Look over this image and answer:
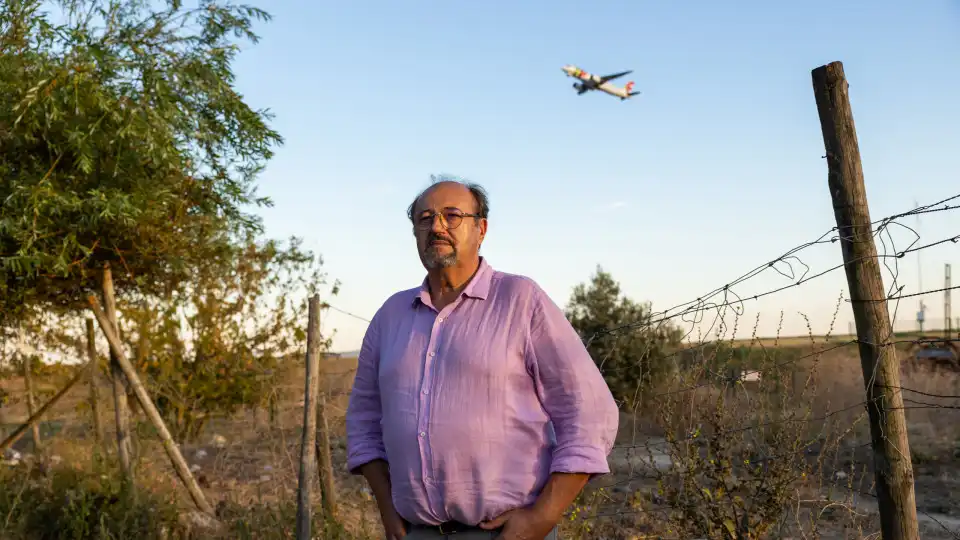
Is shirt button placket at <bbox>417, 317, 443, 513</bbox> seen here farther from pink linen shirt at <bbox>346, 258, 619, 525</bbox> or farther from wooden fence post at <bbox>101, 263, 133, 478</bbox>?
wooden fence post at <bbox>101, 263, 133, 478</bbox>

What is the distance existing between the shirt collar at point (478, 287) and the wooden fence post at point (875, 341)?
1527mm

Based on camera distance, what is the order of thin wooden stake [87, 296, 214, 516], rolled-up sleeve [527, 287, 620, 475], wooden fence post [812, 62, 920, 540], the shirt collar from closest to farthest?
rolled-up sleeve [527, 287, 620, 475], the shirt collar, wooden fence post [812, 62, 920, 540], thin wooden stake [87, 296, 214, 516]

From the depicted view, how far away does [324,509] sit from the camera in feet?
18.1

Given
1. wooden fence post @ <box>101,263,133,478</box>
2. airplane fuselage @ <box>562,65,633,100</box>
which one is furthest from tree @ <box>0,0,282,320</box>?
airplane fuselage @ <box>562,65,633,100</box>

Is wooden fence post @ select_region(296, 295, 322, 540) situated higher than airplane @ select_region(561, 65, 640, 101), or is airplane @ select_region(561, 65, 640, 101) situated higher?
airplane @ select_region(561, 65, 640, 101)

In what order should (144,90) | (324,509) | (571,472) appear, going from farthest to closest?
1. (144,90)
2. (324,509)
3. (571,472)

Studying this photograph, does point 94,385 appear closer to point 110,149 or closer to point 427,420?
point 110,149

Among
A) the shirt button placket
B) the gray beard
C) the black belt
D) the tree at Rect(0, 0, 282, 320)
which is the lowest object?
the black belt

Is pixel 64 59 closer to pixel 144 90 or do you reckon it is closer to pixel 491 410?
pixel 144 90

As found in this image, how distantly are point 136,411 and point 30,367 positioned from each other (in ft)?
6.17

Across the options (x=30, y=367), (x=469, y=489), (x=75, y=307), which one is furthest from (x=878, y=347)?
(x=30, y=367)

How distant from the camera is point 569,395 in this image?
7.39 ft

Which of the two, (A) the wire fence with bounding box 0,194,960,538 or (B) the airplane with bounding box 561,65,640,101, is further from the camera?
(B) the airplane with bounding box 561,65,640,101

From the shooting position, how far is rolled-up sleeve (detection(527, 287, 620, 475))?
7.23 feet
